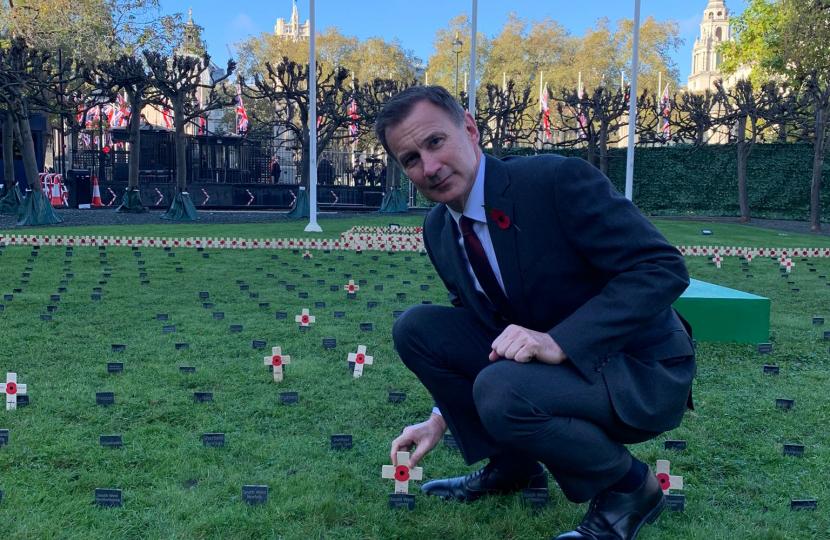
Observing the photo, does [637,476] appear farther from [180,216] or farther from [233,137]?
[233,137]

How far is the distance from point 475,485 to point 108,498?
4.93 ft

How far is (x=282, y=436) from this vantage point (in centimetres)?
406

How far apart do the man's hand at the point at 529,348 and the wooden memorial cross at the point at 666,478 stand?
0.85 meters

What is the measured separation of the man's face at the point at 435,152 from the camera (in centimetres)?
280

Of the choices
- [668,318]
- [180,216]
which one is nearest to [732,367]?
[668,318]

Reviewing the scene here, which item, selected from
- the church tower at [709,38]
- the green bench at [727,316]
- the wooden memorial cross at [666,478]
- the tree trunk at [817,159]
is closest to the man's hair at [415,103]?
the wooden memorial cross at [666,478]

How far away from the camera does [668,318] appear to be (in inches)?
114

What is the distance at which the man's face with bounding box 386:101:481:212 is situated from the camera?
110 inches

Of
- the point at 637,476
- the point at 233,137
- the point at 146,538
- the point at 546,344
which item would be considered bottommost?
the point at 146,538

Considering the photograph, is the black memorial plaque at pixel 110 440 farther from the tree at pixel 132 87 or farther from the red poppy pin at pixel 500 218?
the tree at pixel 132 87

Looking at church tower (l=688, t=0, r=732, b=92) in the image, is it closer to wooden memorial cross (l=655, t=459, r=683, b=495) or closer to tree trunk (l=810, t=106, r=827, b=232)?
tree trunk (l=810, t=106, r=827, b=232)

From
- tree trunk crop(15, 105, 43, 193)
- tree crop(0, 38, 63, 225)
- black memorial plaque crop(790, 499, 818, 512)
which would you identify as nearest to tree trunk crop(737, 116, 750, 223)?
tree crop(0, 38, 63, 225)

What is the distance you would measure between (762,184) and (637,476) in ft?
99.7

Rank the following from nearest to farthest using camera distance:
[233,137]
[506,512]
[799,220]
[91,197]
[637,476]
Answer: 1. [637,476]
2. [506,512]
3. [799,220]
4. [91,197]
5. [233,137]
